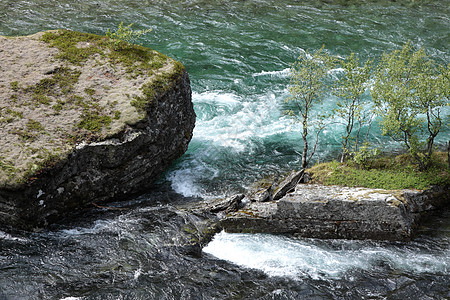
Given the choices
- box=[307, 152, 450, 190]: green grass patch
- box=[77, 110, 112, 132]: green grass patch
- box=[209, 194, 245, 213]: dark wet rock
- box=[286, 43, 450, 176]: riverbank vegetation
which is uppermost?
box=[286, 43, 450, 176]: riverbank vegetation

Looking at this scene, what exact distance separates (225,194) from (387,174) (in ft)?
17.4

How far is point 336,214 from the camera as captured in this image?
11453 millimetres

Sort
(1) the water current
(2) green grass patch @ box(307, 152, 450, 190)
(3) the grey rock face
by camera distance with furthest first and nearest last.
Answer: (2) green grass patch @ box(307, 152, 450, 190)
(3) the grey rock face
(1) the water current

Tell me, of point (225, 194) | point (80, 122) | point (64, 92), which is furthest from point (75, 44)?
point (225, 194)

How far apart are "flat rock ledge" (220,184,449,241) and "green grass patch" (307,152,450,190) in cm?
52

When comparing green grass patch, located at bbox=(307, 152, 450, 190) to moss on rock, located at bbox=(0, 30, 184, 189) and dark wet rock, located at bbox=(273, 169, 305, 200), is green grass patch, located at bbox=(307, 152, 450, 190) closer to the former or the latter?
dark wet rock, located at bbox=(273, 169, 305, 200)

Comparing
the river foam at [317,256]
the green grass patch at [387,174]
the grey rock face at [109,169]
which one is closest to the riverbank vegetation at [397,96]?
the green grass patch at [387,174]

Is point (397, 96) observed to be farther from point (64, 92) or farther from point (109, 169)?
point (64, 92)

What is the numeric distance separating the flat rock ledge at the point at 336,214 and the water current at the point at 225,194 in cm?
29

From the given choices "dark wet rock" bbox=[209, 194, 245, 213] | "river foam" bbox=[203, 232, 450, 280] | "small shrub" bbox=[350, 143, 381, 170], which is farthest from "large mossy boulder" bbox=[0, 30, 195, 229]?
"small shrub" bbox=[350, 143, 381, 170]

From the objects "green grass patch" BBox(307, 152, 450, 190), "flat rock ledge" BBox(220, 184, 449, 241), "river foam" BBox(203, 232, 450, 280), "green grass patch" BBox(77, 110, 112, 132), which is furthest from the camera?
"green grass patch" BBox(307, 152, 450, 190)

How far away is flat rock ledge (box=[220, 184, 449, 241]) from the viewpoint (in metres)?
11.2

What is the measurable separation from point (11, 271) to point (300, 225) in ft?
24.8

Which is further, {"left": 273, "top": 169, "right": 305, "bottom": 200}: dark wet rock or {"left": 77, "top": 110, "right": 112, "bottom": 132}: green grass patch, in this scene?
{"left": 273, "top": 169, "right": 305, "bottom": 200}: dark wet rock
